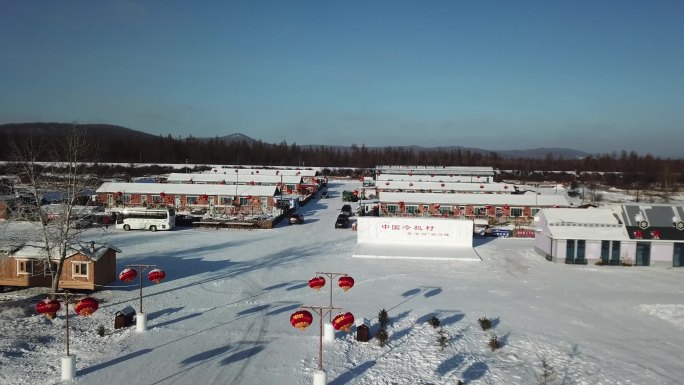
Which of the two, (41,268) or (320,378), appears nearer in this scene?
(320,378)

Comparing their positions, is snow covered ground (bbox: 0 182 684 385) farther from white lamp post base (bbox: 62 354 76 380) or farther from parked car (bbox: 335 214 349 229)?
parked car (bbox: 335 214 349 229)

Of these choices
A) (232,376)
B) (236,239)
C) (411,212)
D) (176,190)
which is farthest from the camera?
(176,190)

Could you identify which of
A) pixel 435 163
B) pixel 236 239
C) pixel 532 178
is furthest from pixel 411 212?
pixel 435 163

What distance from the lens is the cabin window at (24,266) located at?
55.5 ft

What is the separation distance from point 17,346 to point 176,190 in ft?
91.3

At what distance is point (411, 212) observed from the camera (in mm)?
37031

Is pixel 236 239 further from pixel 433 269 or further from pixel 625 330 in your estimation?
pixel 625 330

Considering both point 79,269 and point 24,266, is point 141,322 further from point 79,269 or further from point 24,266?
point 24,266

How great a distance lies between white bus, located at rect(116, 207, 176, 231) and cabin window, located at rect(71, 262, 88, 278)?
12864mm

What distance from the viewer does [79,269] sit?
1695 cm

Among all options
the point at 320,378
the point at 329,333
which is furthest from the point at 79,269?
the point at 320,378

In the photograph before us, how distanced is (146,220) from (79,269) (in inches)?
517

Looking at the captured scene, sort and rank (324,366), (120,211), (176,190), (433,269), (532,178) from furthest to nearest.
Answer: (532,178) → (176,190) → (120,211) → (433,269) → (324,366)

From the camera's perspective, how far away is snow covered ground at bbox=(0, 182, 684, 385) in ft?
37.5
